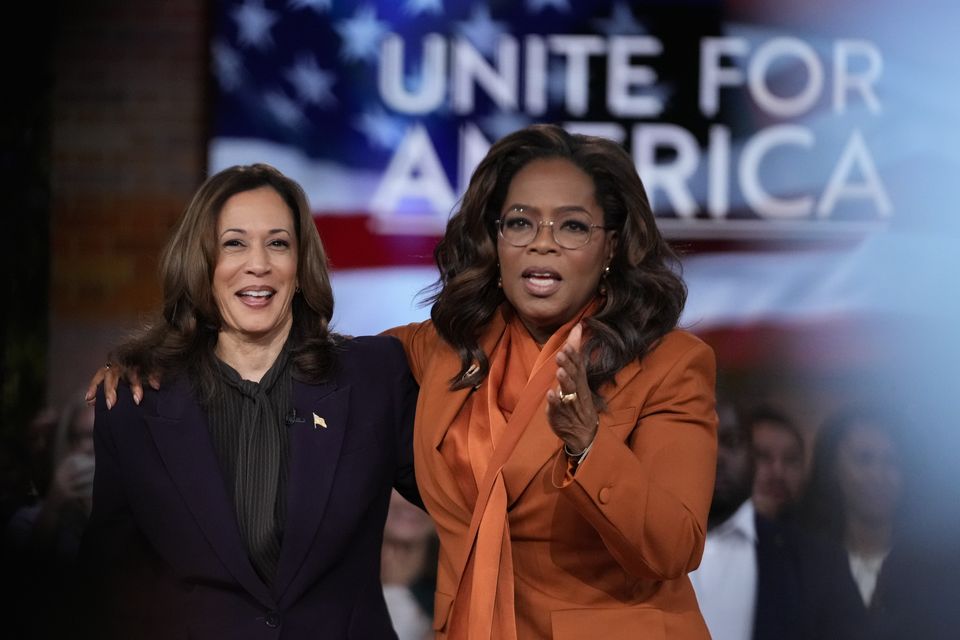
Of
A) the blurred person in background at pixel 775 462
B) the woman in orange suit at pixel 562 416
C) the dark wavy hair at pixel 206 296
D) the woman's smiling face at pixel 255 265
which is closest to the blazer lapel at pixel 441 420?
the woman in orange suit at pixel 562 416

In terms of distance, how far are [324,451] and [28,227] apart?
9.26 feet

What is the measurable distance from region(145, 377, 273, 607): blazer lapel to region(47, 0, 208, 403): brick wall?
7.92 feet

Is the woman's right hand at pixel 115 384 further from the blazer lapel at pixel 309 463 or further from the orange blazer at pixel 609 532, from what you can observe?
the orange blazer at pixel 609 532

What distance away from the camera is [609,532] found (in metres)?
2.25

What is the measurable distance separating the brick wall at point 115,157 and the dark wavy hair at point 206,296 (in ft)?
7.26

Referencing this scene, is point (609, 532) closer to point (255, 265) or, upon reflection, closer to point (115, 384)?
point (255, 265)

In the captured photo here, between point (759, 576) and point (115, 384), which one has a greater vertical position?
point (115, 384)

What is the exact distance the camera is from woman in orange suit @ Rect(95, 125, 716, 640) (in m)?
2.27

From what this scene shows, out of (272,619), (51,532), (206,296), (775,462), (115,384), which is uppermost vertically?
(206,296)

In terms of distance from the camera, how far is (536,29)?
484 centimetres

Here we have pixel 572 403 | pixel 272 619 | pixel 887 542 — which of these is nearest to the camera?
pixel 572 403

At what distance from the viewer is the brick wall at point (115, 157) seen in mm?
4910

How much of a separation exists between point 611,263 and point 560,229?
0.47 feet

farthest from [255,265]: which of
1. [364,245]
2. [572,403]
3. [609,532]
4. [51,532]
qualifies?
[51,532]
